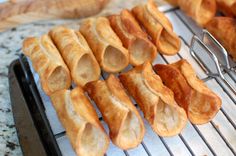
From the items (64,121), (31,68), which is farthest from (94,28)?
(64,121)

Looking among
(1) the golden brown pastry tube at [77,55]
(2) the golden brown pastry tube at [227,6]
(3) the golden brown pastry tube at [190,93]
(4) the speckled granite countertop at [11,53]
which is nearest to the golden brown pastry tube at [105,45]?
(1) the golden brown pastry tube at [77,55]

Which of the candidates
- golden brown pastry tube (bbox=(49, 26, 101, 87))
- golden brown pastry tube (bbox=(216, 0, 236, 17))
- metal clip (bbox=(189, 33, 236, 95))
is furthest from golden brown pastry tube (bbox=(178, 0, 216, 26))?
golden brown pastry tube (bbox=(49, 26, 101, 87))

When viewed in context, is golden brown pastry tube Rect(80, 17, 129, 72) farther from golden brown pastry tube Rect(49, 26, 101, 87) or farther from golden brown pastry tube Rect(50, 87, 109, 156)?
golden brown pastry tube Rect(50, 87, 109, 156)

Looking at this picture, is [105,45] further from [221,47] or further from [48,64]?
[221,47]

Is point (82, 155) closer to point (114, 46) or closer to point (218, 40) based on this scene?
point (114, 46)

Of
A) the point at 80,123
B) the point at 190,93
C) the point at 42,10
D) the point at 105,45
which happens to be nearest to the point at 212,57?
the point at 190,93
